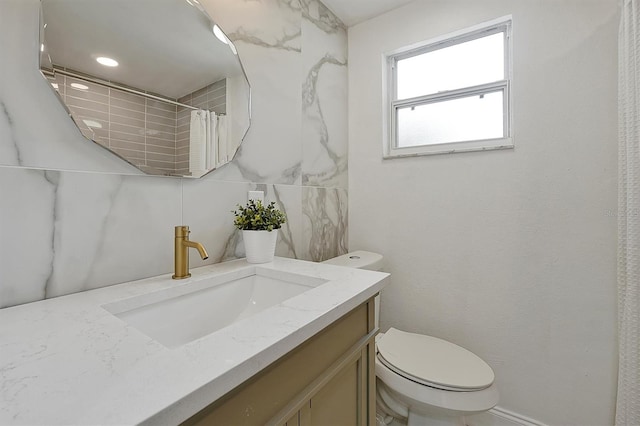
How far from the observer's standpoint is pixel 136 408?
0.33 meters

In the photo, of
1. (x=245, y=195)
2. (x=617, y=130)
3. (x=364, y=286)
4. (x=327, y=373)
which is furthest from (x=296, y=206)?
(x=617, y=130)

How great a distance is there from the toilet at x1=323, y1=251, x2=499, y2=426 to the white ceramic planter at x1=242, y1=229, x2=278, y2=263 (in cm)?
66

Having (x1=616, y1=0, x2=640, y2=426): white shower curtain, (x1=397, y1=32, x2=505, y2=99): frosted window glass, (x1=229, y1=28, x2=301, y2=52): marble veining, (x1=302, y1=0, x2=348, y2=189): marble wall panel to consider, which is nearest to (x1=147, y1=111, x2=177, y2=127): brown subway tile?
(x1=229, y1=28, x2=301, y2=52): marble veining

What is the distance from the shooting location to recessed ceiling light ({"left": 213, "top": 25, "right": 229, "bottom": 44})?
1.06m

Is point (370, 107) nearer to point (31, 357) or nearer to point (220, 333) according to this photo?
point (220, 333)

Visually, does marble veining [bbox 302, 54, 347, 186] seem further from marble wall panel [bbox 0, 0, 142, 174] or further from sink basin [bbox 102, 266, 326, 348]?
marble wall panel [bbox 0, 0, 142, 174]

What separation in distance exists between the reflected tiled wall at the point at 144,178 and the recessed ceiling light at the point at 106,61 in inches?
4.0

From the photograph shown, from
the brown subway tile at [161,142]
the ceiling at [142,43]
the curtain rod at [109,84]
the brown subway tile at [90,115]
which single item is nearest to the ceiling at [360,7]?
the ceiling at [142,43]

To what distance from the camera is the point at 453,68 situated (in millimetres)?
1612

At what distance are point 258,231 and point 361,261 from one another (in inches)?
26.6

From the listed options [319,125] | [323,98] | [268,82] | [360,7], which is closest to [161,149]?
[268,82]

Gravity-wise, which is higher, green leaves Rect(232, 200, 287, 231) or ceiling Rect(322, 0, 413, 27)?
ceiling Rect(322, 0, 413, 27)

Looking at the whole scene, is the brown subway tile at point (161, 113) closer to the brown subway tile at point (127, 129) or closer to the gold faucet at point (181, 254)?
the brown subway tile at point (127, 129)

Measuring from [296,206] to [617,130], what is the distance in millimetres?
1394
